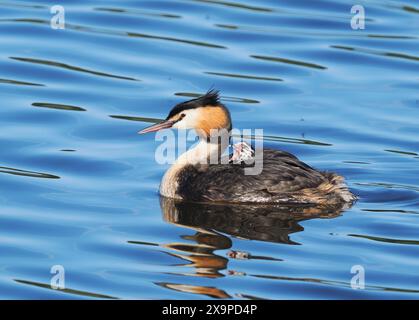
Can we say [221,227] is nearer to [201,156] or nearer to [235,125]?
[201,156]

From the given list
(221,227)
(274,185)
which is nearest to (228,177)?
(274,185)

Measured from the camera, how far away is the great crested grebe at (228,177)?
11.4 meters

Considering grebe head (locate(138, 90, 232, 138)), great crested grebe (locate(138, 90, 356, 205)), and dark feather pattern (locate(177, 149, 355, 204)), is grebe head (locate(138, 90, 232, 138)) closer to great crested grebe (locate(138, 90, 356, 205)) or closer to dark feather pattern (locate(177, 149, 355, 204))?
great crested grebe (locate(138, 90, 356, 205))

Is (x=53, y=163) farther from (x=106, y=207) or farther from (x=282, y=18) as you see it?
(x=282, y=18)

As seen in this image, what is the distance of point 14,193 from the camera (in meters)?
11.5

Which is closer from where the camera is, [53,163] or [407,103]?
[53,163]

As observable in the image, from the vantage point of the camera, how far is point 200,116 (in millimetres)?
11852

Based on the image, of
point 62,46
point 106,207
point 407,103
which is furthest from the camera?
point 62,46

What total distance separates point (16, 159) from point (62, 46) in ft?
13.9

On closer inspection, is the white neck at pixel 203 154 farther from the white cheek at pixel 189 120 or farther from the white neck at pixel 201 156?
the white cheek at pixel 189 120

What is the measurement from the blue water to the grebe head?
2.15 feet
